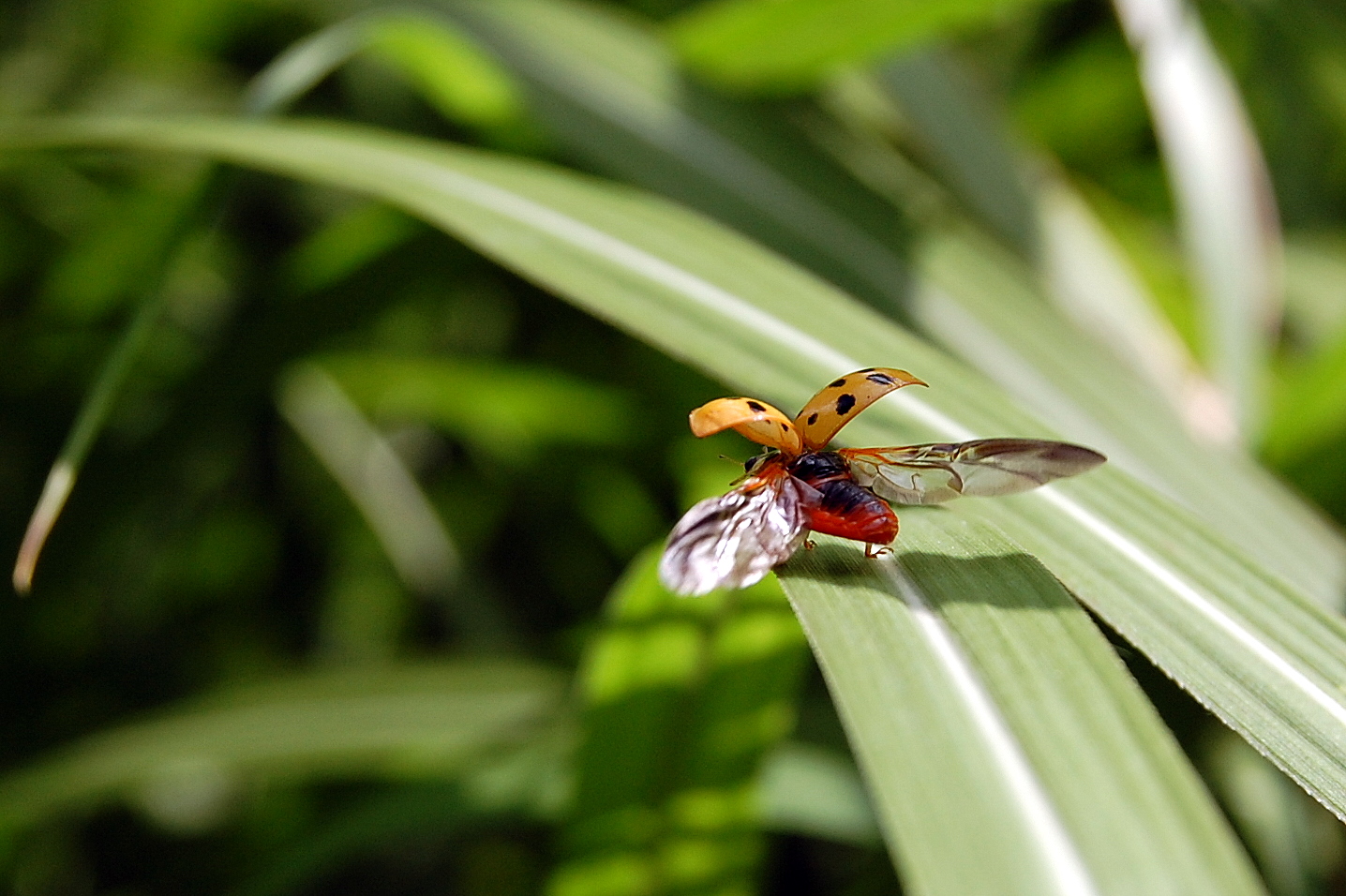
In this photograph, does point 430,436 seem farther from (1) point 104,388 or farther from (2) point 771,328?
(2) point 771,328

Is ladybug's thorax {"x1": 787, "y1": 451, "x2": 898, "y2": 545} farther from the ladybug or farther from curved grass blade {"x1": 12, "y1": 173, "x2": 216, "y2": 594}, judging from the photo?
curved grass blade {"x1": 12, "y1": 173, "x2": 216, "y2": 594}

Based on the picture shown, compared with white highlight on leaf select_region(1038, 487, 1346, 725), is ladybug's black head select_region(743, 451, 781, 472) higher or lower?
higher

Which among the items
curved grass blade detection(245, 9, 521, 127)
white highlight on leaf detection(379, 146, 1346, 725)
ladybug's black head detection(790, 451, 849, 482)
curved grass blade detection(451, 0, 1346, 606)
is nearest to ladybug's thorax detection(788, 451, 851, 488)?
ladybug's black head detection(790, 451, 849, 482)

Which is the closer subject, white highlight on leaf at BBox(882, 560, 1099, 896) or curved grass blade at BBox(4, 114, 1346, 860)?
white highlight on leaf at BBox(882, 560, 1099, 896)

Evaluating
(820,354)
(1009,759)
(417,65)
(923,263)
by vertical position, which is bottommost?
(1009,759)

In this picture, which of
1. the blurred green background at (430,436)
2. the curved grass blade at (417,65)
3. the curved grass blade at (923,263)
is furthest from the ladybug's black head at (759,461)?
the curved grass blade at (417,65)

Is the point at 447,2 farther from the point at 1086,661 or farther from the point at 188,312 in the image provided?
the point at 1086,661

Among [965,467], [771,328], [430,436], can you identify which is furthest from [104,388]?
[430,436]
